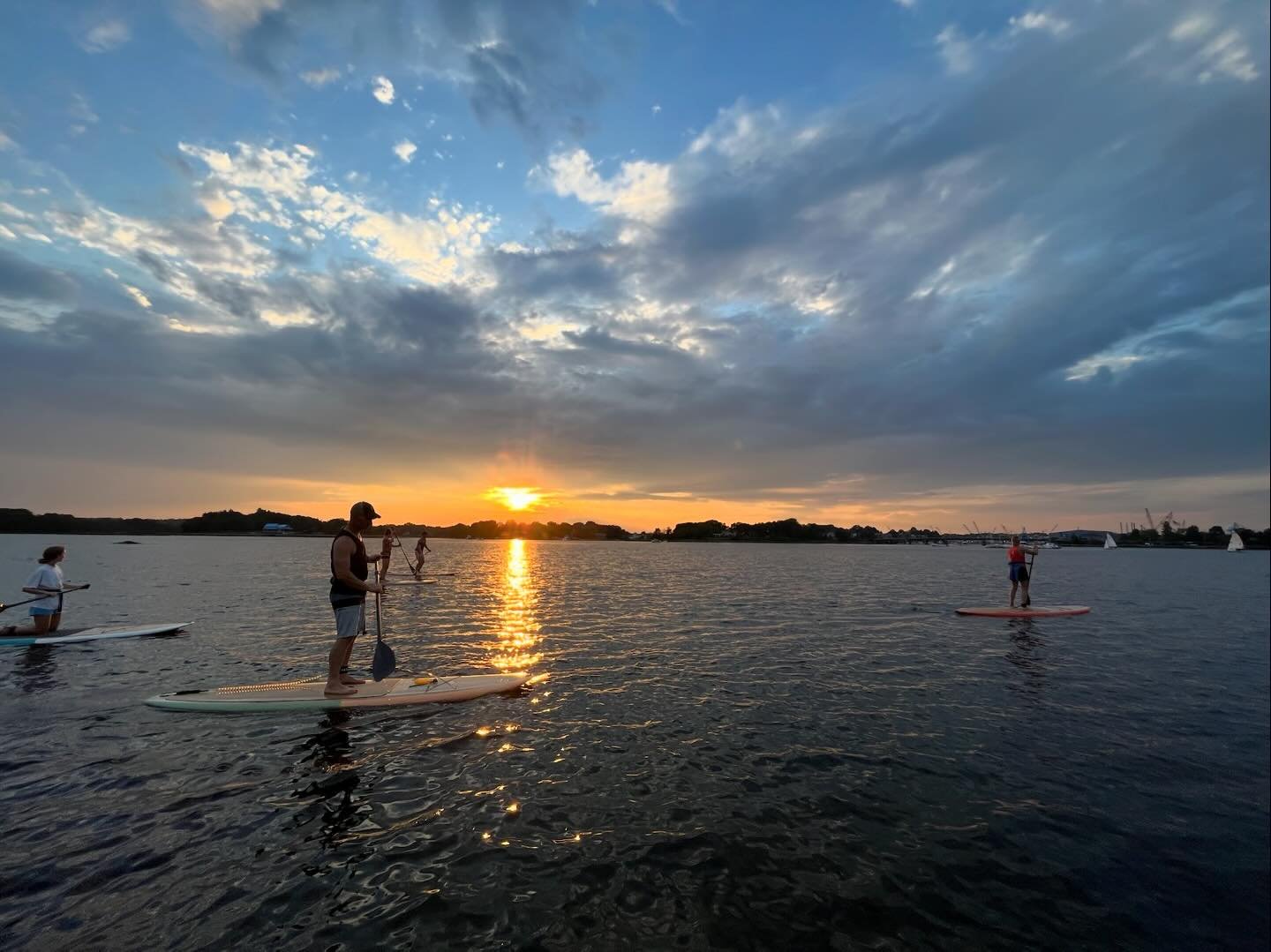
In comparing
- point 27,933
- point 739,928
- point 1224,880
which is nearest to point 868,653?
point 1224,880

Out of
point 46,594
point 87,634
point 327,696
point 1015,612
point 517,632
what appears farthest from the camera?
point 1015,612

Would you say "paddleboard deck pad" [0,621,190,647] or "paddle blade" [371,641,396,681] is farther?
"paddleboard deck pad" [0,621,190,647]

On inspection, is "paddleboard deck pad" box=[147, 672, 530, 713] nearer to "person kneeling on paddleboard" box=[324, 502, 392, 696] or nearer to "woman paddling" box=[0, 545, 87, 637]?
"person kneeling on paddleboard" box=[324, 502, 392, 696]

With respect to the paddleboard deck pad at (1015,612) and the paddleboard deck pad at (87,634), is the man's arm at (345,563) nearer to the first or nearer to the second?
the paddleboard deck pad at (87,634)

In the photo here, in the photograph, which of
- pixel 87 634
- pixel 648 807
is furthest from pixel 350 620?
pixel 87 634

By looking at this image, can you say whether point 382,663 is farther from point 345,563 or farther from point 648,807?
point 648,807

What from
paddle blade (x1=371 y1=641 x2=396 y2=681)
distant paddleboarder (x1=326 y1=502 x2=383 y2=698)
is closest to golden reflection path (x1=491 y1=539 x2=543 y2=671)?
paddle blade (x1=371 y1=641 x2=396 y2=681)

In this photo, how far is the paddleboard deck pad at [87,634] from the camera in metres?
19.0

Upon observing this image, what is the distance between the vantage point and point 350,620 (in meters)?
12.5

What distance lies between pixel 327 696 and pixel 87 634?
14625mm

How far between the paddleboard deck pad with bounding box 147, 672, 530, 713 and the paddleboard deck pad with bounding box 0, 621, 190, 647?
1032 centimetres

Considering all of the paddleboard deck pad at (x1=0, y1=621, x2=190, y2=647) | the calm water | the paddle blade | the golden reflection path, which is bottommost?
the calm water

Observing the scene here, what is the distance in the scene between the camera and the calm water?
6.20m

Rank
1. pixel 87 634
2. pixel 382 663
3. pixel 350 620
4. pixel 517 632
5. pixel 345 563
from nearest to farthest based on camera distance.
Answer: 1. pixel 345 563
2. pixel 350 620
3. pixel 382 663
4. pixel 87 634
5. pixel 517 632
